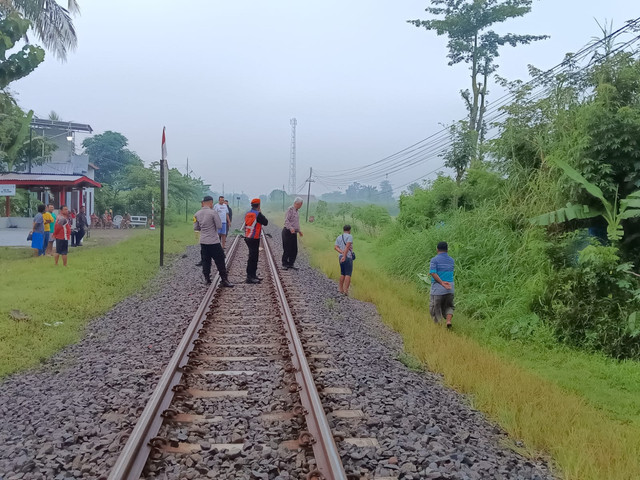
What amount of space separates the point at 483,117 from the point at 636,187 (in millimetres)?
17715

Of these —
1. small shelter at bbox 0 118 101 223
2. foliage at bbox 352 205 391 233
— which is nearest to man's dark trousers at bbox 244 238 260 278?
small shelter at bbox 0 118 101 223

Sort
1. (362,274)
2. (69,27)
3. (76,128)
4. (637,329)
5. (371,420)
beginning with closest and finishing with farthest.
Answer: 1. (371,420)
2. (637,329)
3. (362,274)
4. (69,27)
5. (76,128)

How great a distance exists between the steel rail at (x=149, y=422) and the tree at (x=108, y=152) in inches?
2490

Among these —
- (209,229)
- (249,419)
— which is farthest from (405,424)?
(209,229)

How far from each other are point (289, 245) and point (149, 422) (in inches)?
379

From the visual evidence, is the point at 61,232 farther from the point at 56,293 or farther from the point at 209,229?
the point at 209,229

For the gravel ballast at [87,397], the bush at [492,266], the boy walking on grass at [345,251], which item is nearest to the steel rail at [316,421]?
the gravel ballast at [87,397]

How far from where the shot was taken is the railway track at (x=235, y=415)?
3559mm

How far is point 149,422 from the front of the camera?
4.03 metres

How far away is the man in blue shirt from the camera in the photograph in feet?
27.5

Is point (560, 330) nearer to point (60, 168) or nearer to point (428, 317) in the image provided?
point (428, 317)

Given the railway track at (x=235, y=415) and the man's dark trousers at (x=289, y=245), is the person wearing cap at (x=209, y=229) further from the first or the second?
the railway track at (x=235, y=415)

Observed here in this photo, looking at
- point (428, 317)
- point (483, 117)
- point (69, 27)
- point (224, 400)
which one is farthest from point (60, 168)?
point (224, 400)

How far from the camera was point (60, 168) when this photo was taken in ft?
106
